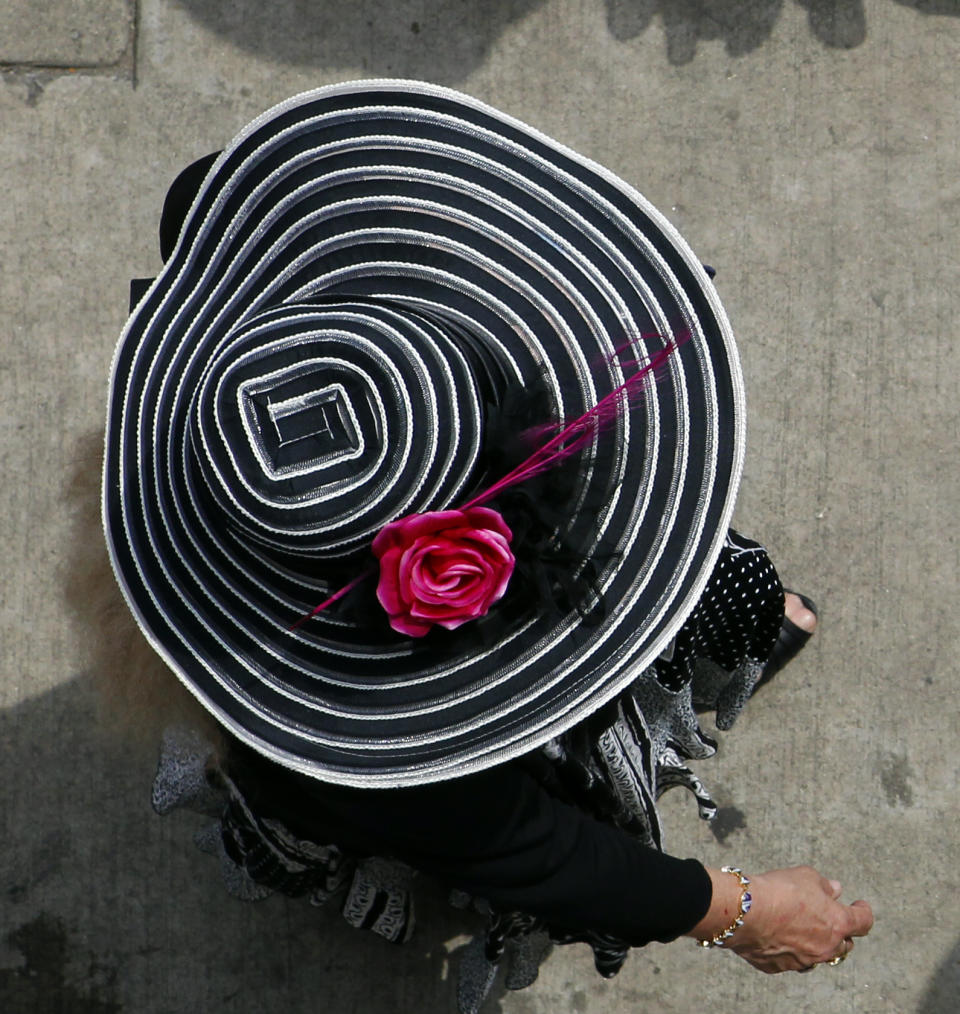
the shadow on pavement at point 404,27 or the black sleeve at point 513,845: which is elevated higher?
the shadow on pavement at point 404,27

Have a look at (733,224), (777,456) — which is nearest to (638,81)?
(733,224)

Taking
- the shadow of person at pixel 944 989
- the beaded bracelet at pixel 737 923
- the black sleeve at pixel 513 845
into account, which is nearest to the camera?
the black sleeve at pixel 513 845

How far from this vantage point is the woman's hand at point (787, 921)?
176 centimetres

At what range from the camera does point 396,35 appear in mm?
2621

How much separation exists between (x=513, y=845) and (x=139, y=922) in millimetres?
1363

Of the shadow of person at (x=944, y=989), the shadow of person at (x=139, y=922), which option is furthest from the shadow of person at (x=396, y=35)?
the shadow of person at (x=944, y=989)

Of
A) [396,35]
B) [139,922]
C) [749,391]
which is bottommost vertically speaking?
[139,922]

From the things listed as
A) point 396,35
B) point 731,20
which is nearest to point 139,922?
point 396,35

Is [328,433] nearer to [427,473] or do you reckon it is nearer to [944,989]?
[427,473]

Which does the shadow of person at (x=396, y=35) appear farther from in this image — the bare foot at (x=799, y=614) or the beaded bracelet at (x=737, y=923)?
the beaded bracelet at (x=737, y=923)

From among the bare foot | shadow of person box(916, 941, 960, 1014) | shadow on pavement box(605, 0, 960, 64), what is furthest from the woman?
shadow on pavement box(605, 0, 960, 64)

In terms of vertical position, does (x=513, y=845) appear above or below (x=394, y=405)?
below

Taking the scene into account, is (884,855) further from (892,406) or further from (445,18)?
(445,18)

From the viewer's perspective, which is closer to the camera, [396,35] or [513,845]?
[513,845]
